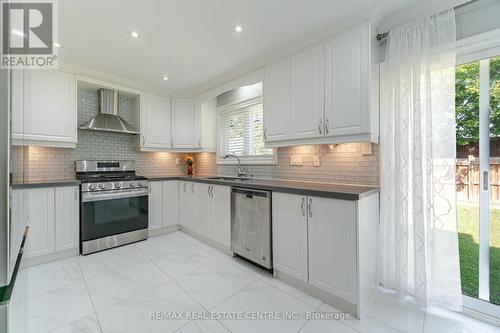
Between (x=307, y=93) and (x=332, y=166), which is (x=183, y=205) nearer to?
(x=332, y=166)

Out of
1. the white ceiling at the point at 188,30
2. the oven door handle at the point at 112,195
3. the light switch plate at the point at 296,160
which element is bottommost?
the oven door handle at the point at 112,195

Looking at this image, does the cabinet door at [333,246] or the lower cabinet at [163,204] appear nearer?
the cabinet door at [333,246]

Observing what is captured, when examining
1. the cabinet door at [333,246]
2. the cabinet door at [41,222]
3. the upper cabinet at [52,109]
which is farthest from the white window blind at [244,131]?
the cabinet door at [41,222]

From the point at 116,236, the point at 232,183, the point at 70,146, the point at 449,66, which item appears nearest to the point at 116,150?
the point at 70,146

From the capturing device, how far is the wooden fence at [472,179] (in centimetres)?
170

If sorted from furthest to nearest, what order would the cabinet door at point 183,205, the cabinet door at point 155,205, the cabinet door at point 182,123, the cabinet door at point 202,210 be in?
the cabinet door at point 182,123, the cabinet door at point 183,205, the cabinet door at point 155,205, the cabinet door at point 202,210

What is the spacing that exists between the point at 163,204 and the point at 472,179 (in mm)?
3791

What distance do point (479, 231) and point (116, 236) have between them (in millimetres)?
3971

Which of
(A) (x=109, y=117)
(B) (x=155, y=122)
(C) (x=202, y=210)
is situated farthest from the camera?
(B) (x=155, y=122)

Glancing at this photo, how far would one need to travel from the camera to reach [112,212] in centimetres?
309

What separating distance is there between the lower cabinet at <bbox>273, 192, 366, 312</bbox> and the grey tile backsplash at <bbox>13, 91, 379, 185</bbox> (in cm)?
65

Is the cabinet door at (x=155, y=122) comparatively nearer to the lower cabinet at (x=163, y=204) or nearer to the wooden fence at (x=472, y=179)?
the lower cabinet at (x=163, y=204)

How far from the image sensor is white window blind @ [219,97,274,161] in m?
3.41

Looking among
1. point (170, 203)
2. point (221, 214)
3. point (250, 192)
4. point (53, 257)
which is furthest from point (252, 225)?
point (53, 257)
